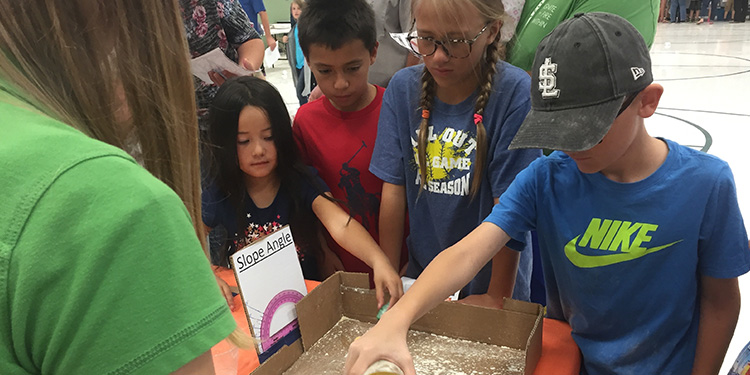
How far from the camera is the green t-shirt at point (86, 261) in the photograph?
31 centimetres

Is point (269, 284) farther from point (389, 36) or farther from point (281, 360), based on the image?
point (389, 36)

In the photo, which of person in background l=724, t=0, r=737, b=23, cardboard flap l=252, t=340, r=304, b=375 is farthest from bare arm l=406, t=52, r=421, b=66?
person in background l=724, t=0, r=737, b=23

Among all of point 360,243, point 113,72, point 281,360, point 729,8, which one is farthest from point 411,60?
point 729,8

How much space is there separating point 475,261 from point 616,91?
1.24 feet

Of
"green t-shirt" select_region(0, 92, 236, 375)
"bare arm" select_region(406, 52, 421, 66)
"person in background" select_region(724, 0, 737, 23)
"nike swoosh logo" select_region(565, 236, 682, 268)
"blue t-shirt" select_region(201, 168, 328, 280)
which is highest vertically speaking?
"green t-shirt" select_region(0, 92, 236, 375)

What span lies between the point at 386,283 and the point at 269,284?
0.89 ft

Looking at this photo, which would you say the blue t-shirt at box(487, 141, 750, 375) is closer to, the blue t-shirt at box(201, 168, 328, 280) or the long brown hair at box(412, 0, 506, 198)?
the long brown hair at box(412, 0, 506, 198)

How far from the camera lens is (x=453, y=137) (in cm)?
124

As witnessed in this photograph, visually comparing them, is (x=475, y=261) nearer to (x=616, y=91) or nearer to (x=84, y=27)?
(x=616, y=91)

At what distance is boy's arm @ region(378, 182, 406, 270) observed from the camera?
1367mm

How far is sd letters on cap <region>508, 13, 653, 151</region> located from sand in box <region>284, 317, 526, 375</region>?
1.23 feet

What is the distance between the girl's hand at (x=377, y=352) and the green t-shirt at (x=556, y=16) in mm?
905

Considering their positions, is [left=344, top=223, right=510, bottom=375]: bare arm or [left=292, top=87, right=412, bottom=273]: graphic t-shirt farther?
[left=292, top=87, right=412, bottom=273]: graphic t-shirt

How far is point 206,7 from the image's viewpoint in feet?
5.37
